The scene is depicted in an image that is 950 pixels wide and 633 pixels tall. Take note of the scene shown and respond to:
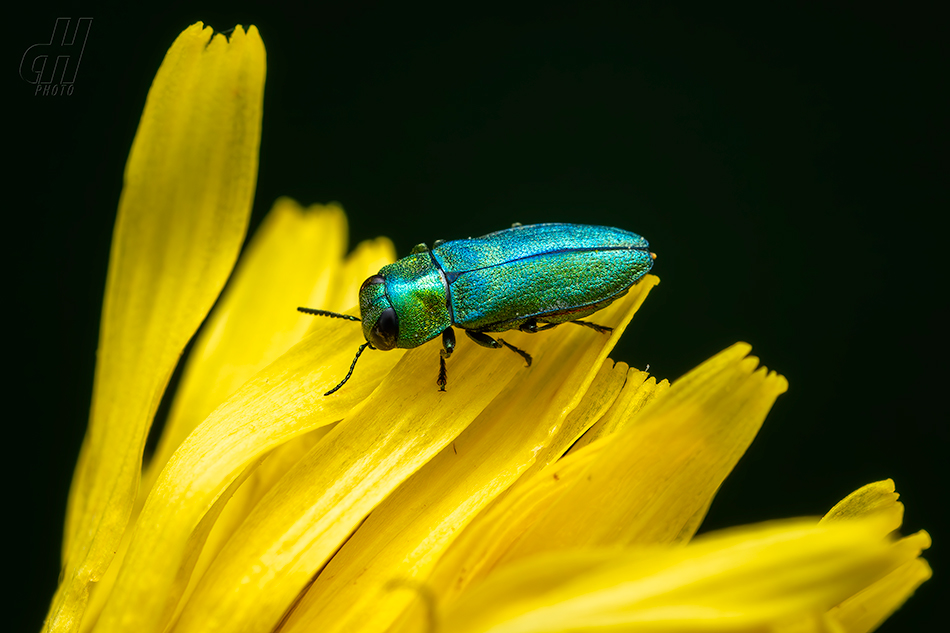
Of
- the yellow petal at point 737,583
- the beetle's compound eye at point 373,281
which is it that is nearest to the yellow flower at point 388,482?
the yellow petal at point 737,583

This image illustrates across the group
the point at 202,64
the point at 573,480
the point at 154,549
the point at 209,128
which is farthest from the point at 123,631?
the point at 202,64

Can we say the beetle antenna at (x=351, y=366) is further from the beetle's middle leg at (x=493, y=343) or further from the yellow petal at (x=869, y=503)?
the yellow petal at (x=869, y=503)

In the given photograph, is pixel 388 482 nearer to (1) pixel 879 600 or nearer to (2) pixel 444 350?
(2) pixel 444 350

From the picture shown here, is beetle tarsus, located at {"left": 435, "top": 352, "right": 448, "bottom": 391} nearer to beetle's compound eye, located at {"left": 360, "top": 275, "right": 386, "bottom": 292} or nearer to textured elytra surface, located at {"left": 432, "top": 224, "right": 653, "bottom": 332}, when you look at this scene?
textured elytra surface, located at {"left": 432, "top": 224, "right": 653, "bottom": 332}

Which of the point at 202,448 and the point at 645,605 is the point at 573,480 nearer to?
the point at 645,605

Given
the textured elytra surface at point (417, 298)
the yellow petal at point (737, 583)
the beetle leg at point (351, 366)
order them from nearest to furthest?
A: 1. the yellow petal at point (737, 583)
2. the beetle leg at point (351, 366)
3. the textured elytra surface at point (417, 298)

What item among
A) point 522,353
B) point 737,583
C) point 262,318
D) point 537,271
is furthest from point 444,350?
point 737,583
